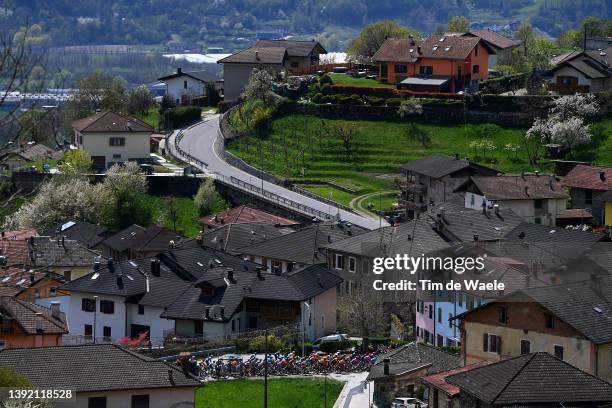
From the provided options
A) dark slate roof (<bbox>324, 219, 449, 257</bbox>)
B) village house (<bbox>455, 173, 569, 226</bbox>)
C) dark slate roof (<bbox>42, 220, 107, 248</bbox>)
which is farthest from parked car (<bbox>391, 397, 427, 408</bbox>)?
dark slate roof (<bbox>42, 220, 107, 248</bbox>)

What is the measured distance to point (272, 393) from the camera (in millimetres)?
44219

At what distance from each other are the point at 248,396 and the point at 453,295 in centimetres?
887

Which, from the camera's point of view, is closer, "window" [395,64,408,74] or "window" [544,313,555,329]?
"window" [544,313,555,329]

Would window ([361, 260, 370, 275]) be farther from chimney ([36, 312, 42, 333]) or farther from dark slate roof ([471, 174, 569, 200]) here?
chimney ([36, 312, 42, 333])

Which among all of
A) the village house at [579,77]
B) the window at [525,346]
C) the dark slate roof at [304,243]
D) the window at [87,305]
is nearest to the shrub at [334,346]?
the window at [525,346]

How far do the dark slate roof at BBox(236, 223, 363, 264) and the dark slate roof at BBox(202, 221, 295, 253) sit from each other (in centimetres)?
104

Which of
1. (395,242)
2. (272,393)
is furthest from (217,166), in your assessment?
(272,393)

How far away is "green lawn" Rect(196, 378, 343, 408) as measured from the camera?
141 ft

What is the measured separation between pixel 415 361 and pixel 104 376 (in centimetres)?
1098

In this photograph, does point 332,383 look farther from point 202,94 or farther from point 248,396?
point 202,94

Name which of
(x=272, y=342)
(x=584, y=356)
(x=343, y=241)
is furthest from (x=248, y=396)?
(x=343, y=241)

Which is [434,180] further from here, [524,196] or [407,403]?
[407,403]

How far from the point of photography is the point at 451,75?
88.6 m

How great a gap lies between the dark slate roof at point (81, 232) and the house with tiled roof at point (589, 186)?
72.4 ft
